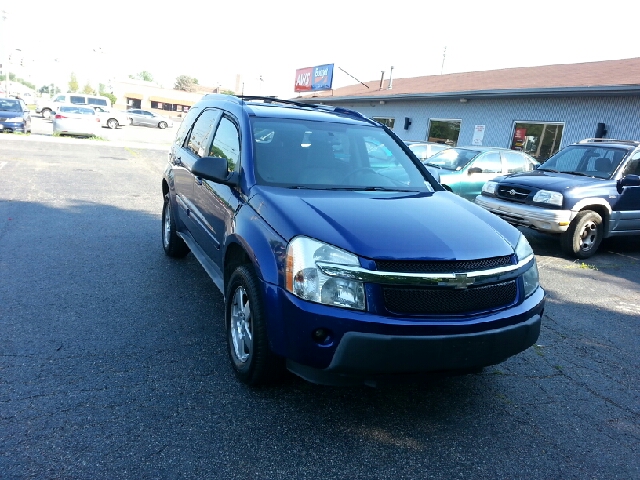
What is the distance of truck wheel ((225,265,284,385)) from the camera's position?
313 cm

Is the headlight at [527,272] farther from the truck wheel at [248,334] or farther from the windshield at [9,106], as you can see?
the windshield at [9,106]

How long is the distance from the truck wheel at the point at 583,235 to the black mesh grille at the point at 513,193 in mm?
806

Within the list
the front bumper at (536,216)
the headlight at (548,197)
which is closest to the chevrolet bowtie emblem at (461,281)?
the front bumper at (536,216)

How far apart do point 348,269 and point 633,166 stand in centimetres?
755

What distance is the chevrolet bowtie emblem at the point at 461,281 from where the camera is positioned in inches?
113

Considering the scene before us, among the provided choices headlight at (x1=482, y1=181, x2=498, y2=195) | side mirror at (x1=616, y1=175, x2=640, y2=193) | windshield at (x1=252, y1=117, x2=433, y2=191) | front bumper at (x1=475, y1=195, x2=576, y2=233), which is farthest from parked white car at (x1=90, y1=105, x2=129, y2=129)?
windshield at (x1=252, y1=117, x2=433, y2=191)

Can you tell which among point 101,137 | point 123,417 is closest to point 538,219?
point 123,417

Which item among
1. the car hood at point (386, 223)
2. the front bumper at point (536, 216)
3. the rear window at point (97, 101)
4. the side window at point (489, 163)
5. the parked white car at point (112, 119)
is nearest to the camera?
the car hood at point (386, 223)

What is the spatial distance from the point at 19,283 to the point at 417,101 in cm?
2053

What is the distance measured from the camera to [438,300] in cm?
287

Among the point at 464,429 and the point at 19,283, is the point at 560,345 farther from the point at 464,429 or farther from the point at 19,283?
the point at 19,283

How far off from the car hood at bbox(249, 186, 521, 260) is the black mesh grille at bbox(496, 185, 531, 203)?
4738 mm

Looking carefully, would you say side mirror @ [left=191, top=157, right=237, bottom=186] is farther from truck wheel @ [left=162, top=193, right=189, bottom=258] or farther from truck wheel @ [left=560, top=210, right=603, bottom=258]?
truck wheel @ [left=560, top=210, right=603, bottom=258]

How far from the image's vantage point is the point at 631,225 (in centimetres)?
836
